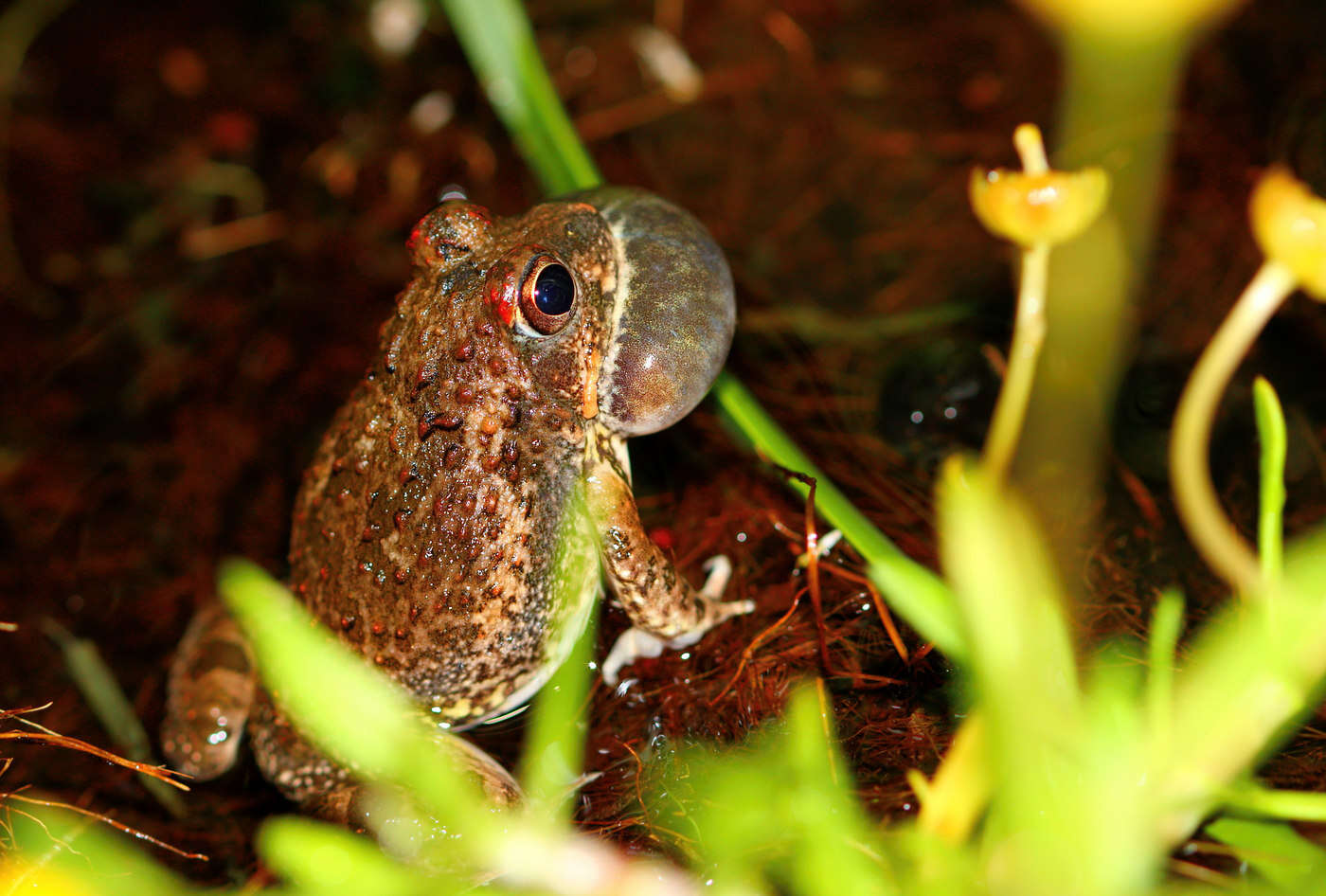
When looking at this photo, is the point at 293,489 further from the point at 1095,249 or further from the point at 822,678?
the point at 1095,249

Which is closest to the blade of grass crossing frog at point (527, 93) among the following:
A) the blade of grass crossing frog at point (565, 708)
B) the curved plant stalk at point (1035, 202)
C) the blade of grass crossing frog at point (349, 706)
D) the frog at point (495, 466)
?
the frog at point (495, 466)

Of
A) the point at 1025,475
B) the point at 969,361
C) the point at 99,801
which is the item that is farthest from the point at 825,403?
the point at 99,801

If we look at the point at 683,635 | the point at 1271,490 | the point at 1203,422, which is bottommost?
the point at 683,635

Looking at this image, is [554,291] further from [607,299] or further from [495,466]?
[495,466]

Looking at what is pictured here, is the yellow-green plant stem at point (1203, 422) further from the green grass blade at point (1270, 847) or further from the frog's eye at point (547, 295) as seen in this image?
the frog's eye at point (547, 295)

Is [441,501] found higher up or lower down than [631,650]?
higher up

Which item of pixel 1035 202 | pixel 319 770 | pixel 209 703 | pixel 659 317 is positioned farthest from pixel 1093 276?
pixel 209 703
